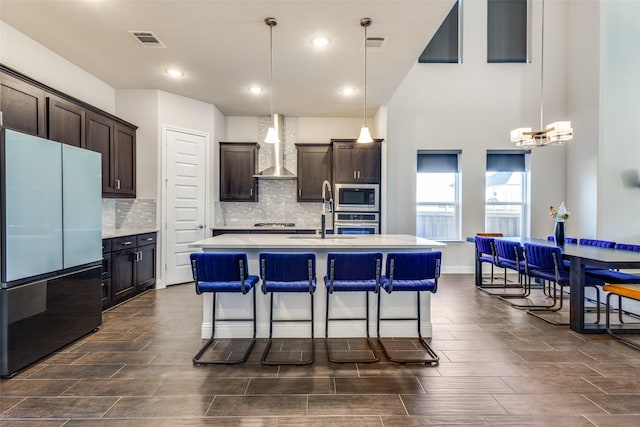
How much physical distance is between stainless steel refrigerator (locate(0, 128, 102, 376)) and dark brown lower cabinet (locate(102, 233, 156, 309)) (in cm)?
68

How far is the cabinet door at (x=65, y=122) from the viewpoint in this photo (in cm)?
336

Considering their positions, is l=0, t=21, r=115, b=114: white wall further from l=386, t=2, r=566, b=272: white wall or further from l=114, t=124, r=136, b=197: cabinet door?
l=386, t=2, r=566, b=272: white wall

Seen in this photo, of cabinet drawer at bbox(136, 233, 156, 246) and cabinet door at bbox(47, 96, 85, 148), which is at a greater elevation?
cabinet door at bbox(47, 96, 85, 148)

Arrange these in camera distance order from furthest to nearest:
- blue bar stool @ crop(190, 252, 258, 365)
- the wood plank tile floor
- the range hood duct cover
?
the range hood duct cover
blue bar stool @ crop(190, 252, 258, 365)
the wood plank tile floor

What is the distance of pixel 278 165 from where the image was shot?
604 cm

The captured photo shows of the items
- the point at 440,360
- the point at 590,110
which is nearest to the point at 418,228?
the point at 590,110

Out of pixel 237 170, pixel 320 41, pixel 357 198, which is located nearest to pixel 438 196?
pixel 357 198

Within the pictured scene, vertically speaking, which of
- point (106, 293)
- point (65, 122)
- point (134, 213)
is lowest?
point (106, 293)

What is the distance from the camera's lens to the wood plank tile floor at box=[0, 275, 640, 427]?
1.98 metres

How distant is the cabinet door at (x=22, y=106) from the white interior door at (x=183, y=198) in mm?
1948

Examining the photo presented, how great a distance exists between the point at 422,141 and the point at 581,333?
13.1ft

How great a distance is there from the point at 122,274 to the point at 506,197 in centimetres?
654

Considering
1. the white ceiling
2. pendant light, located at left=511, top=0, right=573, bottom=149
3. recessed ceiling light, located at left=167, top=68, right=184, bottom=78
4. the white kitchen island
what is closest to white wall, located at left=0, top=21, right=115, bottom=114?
the white ceiling

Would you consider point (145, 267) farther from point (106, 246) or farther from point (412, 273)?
point (412, 273)
